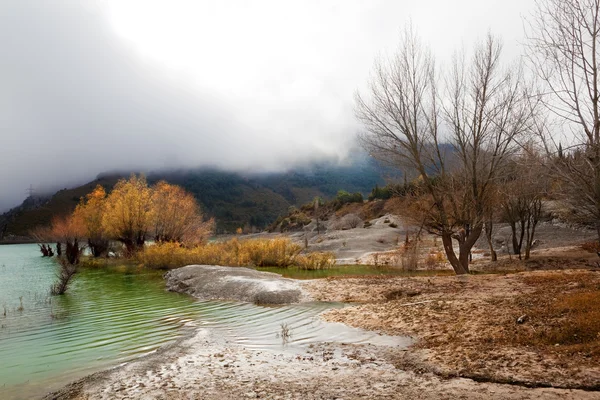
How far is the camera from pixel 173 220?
43.6 metres

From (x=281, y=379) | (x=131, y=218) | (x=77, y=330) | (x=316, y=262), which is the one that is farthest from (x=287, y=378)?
(x=131, y=218)

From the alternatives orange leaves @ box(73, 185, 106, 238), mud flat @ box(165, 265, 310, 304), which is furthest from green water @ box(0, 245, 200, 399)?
orange leaves @ box(73, 185, 106, 238)

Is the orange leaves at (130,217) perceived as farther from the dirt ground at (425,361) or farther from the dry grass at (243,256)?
the dirt ground at (425,361)

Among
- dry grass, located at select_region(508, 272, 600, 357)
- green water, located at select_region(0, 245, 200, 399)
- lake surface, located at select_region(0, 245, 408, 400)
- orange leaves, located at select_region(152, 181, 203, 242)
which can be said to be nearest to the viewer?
dry grass, located at select_region(508, 272, 600, 357)

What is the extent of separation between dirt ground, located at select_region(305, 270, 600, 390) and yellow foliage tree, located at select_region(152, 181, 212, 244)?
3234 cm

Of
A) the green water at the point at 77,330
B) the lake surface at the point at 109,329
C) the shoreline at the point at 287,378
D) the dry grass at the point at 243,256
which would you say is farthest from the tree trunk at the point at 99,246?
the shoreline at the point at 287,378

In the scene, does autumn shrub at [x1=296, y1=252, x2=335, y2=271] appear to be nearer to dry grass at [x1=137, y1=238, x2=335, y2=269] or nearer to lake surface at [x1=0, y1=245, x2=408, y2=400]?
dry grass at [x1=137, y1=238, x2=335, y2=269]

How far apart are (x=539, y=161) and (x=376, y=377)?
6.49m

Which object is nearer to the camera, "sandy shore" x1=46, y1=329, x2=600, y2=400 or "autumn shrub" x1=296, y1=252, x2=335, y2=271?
"sandy shore" x1=46, y1=329, x2=600, y2=400

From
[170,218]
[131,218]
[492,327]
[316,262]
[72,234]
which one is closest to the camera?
[492,327]

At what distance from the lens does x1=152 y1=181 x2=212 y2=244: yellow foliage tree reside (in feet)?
141

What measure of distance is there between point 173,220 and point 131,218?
15.3 feet

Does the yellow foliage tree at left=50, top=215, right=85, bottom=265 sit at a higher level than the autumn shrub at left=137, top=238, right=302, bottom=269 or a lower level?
higher

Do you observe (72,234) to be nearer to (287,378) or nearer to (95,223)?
(95,223)
